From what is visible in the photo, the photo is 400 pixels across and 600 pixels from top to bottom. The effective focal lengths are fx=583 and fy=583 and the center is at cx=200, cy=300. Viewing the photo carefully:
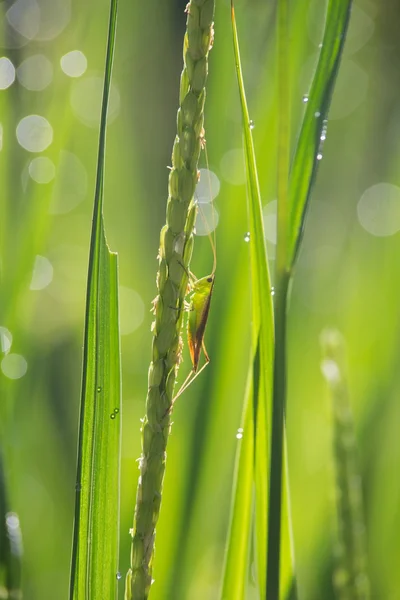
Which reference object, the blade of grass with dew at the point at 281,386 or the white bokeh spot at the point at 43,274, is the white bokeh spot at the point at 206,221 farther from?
the blade of grass with dew at the point at 281,386

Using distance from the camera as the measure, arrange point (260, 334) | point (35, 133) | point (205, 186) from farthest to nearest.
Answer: point (205, 186) → point (35, 133) → point (260, 334)

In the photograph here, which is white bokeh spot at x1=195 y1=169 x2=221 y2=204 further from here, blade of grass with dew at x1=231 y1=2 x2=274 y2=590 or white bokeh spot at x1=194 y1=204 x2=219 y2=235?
blade of grass with dew at x1=231 y1=2 x2=274 y2=590

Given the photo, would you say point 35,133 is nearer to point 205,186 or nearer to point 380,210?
point 205,186

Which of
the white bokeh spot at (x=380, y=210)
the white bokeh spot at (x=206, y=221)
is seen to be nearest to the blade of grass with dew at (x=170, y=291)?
the white bokeh spot at (x=206, y=221)

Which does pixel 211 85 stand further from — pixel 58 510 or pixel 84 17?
pixel 58 510

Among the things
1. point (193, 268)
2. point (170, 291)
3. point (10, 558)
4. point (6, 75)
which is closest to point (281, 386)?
point (170, 291)

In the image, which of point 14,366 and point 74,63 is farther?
point 74,63
